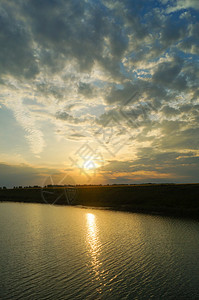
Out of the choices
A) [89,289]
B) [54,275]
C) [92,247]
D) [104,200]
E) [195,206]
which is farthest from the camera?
[104,200]

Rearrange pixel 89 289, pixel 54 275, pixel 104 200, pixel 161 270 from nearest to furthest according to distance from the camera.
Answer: pixel 89 289, pixel 54 275, pixel 161 270, pixel 104 200

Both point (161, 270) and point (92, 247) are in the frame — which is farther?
point (92, 247)

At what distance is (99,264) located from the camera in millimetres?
17406

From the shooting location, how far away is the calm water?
12.8m

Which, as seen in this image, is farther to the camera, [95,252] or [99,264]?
[95,252]

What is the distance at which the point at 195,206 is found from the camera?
46125mm

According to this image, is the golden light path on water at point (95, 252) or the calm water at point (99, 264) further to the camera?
the golden light path on water at point (95, 252)

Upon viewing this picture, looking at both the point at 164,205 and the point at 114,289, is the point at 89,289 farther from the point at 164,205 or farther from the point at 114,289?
the point at 164,205

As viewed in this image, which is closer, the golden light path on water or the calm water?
the calm water

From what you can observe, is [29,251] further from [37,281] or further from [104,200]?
[104,200]

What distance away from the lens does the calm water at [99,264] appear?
1282 cm

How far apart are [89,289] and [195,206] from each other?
40.3 meters

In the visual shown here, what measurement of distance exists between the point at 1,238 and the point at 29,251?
673 cm

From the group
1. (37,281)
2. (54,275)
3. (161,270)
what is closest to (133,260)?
(161,270)
